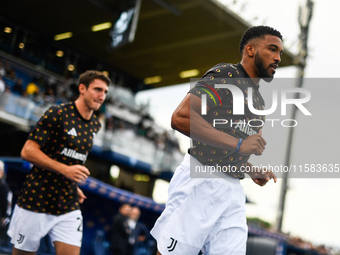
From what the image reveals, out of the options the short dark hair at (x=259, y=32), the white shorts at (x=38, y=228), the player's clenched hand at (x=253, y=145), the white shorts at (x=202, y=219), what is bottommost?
the white shorts at (x=38, y=228)

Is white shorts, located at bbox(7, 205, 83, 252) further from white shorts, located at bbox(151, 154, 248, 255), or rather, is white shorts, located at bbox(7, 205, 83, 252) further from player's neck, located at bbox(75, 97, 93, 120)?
white shorts, located at bbox(151, 154, 248, 255)

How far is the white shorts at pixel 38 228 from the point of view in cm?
346

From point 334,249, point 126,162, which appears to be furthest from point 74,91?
point 334,249

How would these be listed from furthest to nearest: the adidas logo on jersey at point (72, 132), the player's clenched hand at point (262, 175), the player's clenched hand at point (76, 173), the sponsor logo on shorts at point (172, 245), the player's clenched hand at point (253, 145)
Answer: the adidas logo on jersey at point (72, 132) < the player's clenched hand at point (76, 173) < the player's clenched hand at point (262, 175) < the sponsor logo on shorts at point (172, 245) < the player's clenched hand at point (253, 145)

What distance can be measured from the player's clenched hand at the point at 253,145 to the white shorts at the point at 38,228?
198 centimetres

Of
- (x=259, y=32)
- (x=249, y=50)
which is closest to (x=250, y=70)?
(x=249, y=50)

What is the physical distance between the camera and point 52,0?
20.1 m

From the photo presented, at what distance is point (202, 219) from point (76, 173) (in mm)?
1249

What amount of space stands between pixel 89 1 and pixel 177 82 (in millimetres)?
10667

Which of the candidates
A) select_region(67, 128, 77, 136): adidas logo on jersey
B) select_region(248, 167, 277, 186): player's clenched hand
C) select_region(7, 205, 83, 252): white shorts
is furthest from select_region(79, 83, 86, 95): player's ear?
select_region(248, 167, 277, 186): player's clenched hand

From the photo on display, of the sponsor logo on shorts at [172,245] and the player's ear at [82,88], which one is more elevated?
the player's ear at [82,88]

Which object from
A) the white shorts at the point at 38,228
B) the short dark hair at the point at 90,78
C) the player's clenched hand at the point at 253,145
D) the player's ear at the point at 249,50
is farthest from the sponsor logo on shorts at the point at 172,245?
the short dark hair at the point at 90,78

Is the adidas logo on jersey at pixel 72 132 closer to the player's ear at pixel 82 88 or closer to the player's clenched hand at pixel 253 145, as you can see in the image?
the player's ear at pixel 82 88

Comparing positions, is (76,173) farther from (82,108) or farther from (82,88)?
(82,88)
